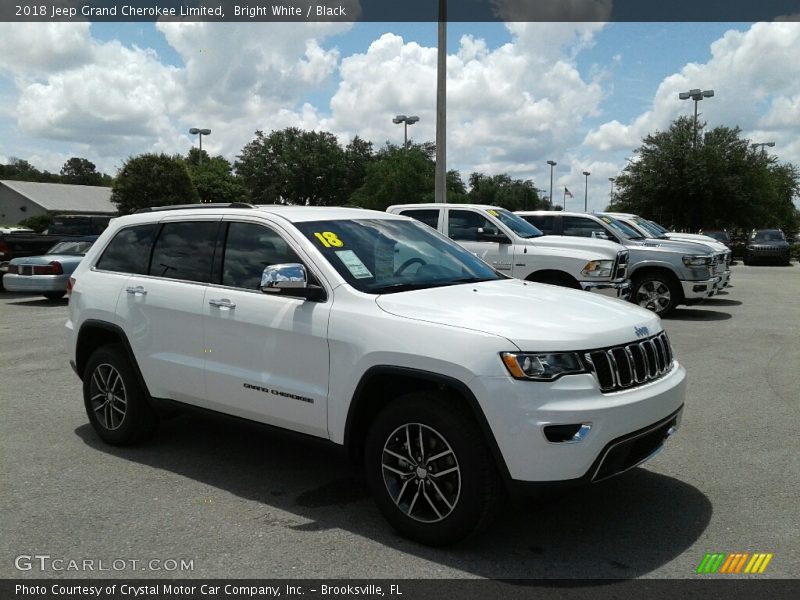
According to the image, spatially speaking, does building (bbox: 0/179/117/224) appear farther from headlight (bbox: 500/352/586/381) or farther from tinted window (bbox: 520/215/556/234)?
headlight (bbox: 500/352/586/381)

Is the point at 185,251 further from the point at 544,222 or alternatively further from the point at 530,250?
the point at 544,222

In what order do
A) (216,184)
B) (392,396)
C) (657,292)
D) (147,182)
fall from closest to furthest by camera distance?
1. (392,396)
2. (657,292)
3. (147,182)
4. (216,184)

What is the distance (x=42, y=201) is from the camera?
79062mm

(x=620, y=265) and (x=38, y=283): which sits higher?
(x=620, y=265)

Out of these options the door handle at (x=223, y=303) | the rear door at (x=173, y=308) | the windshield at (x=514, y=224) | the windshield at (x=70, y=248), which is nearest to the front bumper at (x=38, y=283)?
the windshield at (x=70, y=248)

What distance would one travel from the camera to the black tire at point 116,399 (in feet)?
18.1

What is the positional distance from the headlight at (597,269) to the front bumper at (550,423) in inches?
317

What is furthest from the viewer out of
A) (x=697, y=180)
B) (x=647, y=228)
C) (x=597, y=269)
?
(x=697, y=180)

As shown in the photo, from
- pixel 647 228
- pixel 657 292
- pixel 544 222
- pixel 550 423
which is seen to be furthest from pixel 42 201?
pixel 550 423

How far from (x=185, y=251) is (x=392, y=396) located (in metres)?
2.05

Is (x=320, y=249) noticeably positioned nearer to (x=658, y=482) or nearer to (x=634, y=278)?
(x=658, y=482)

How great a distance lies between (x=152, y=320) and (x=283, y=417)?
1412mm

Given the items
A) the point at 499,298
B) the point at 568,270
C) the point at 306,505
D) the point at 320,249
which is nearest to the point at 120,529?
the point at 306,505

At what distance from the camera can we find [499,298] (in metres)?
4.36
